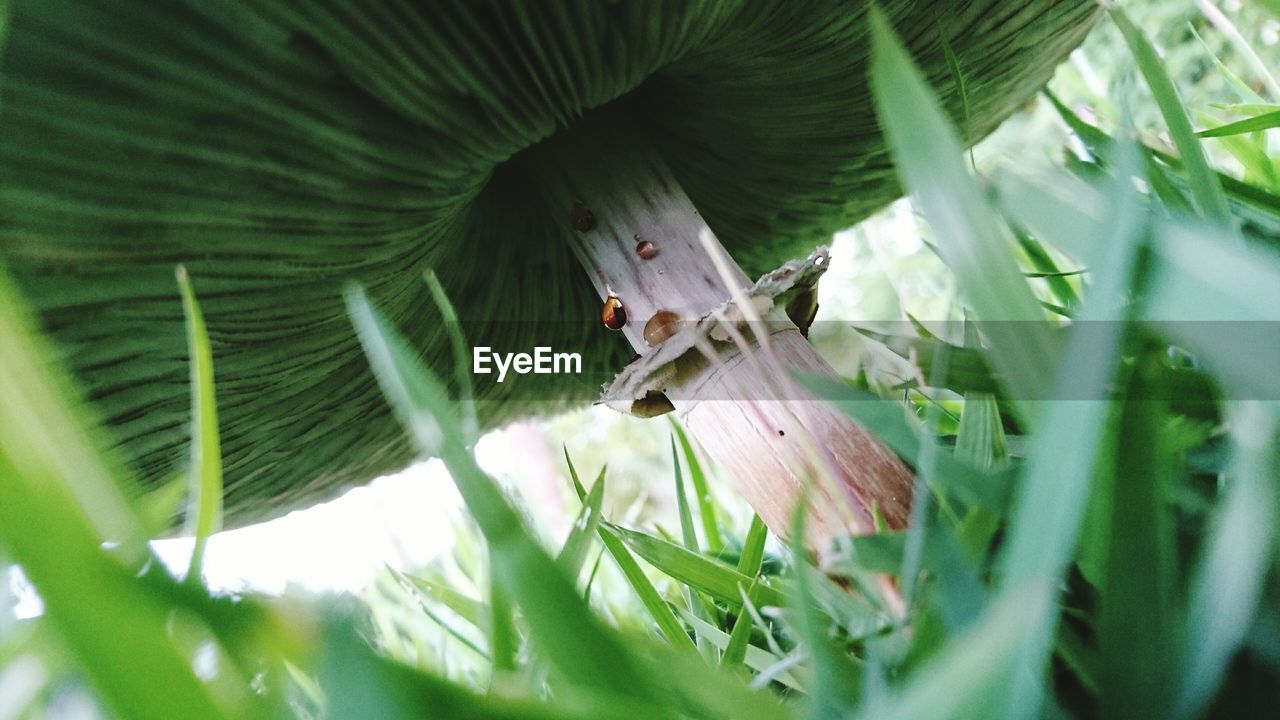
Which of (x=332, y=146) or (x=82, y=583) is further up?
(x=332, y=146)

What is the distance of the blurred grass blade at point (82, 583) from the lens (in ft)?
0.32

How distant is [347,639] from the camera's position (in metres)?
0.10

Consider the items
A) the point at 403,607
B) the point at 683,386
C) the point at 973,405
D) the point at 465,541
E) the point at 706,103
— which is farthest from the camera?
the point at 465,541

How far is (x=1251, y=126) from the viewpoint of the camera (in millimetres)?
308

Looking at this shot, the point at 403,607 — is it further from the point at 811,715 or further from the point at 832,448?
the point at 811,715

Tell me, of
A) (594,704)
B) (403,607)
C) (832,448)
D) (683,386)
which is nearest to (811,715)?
(594,704)

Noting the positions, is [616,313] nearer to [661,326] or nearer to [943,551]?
[661,326]

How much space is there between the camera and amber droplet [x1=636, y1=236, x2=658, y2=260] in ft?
1.60

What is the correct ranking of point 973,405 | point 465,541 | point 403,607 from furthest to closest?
1. point 465,541
2. point 403,607
3. point 973,405

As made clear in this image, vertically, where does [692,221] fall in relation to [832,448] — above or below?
above

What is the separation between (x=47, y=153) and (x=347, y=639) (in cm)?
32

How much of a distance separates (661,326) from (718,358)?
110mm

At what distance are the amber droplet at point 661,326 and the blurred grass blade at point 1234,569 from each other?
33 centimetres

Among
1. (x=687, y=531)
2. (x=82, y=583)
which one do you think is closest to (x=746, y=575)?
(x=687, y=531)
